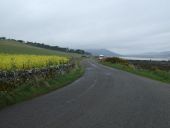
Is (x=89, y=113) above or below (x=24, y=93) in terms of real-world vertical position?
above

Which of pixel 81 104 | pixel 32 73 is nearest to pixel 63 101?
pixel 81 104

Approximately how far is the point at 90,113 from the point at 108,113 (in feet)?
1.99

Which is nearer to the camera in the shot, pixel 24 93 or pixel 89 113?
pixel 89 113

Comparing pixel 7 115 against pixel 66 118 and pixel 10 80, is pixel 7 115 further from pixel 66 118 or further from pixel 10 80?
pixel 10 80

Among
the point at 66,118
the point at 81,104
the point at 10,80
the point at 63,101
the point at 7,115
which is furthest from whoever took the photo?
the point at 10,80

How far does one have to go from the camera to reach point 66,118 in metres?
11.4

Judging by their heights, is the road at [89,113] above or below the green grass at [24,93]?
above

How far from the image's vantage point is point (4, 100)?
49.7 feet

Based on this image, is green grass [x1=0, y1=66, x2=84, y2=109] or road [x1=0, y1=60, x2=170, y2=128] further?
green grass [x1=0, y1=66, x2=84, y2=109]

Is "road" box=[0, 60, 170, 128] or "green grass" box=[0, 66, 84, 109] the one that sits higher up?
"road" box=[0, 60, 170, 128]

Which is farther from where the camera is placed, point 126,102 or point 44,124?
point 126,102

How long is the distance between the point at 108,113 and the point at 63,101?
3425mm

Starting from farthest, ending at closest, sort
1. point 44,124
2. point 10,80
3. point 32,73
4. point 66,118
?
point 32,73 → point 10,80 → point 66,118 → point 44,124

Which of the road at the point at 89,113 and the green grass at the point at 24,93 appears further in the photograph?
the green grass at the point at 24,93
